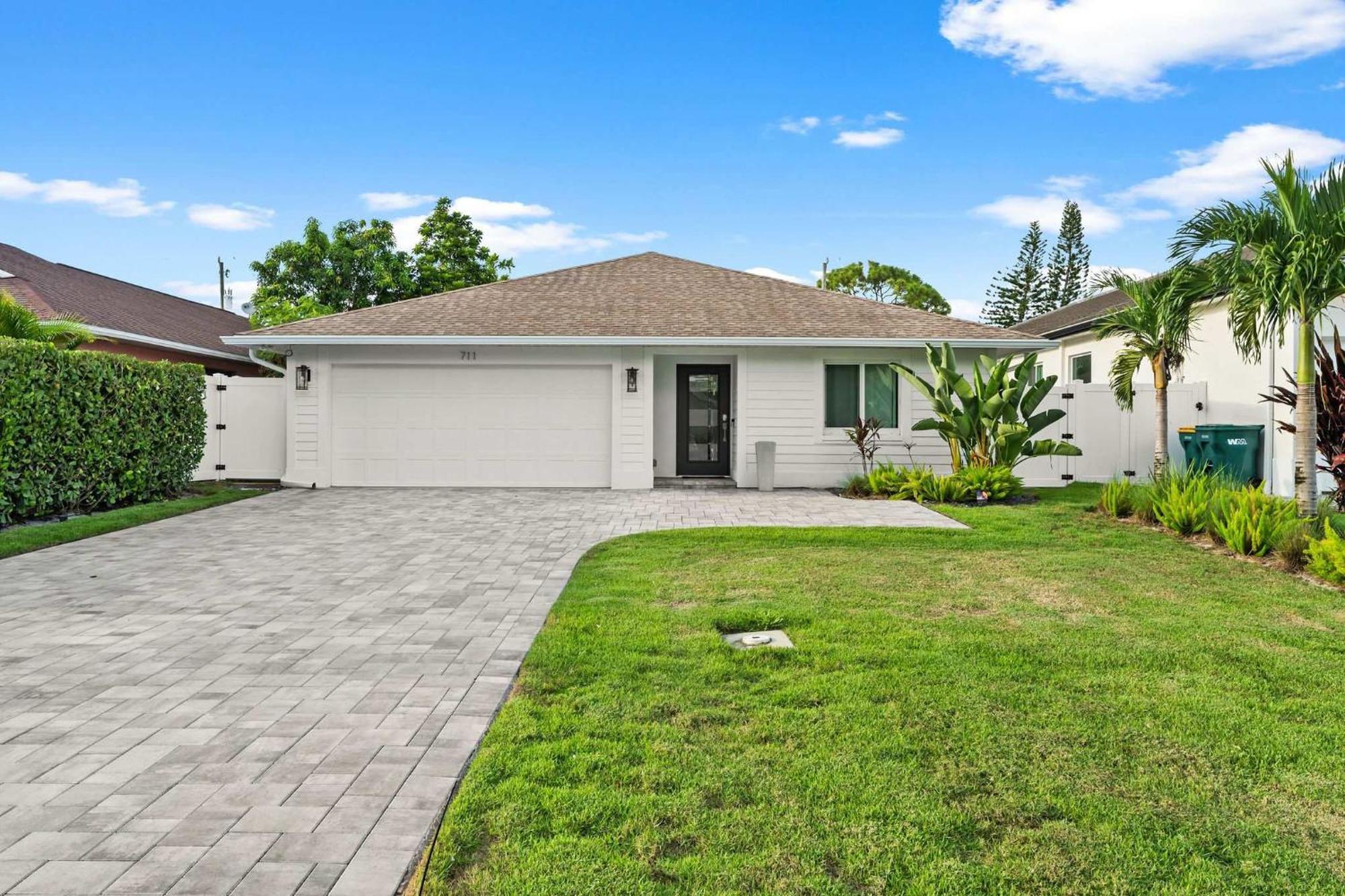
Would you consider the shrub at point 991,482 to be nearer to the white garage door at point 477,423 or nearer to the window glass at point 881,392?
the window glass at point 881,392

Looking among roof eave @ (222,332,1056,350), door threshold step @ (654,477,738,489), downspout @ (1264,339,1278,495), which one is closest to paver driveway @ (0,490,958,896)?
roof eave @ (222,332,1056,350)

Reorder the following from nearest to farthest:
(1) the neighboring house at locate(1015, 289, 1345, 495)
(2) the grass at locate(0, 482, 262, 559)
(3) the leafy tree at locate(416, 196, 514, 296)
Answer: (2) the grass at locate(0, 482, 262, 559)
(1) the neighboring house at locate(1015, 289, 1345, 495)
(3) the leafy tree at locate(416, 196, 514, 296)

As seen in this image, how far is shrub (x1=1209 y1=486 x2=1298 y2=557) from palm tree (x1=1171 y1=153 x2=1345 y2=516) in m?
0.28

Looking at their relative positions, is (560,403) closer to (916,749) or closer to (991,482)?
(991,482)

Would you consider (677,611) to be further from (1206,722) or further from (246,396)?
(246,396)

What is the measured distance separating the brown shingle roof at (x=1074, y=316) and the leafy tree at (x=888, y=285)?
52.4ft

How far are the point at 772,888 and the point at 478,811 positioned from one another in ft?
3.29

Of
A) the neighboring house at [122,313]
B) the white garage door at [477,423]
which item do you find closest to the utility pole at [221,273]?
the neighboring house at [122,313]

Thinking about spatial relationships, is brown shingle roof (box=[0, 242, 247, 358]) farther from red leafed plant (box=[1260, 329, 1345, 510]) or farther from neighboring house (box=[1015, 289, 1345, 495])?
neighboring house (box=[1015, 289, 1345, 495])

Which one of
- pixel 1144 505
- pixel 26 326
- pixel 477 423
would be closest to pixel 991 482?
pixel 1144 505

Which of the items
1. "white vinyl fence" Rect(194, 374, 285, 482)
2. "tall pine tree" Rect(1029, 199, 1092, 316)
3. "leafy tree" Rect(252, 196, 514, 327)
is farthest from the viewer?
"tall pine tree" Rect(1029, 199, 1092, 316)

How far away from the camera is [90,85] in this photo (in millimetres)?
18250

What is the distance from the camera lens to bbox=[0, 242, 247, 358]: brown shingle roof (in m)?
15.4

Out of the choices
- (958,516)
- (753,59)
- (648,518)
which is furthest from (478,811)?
(753,59)
